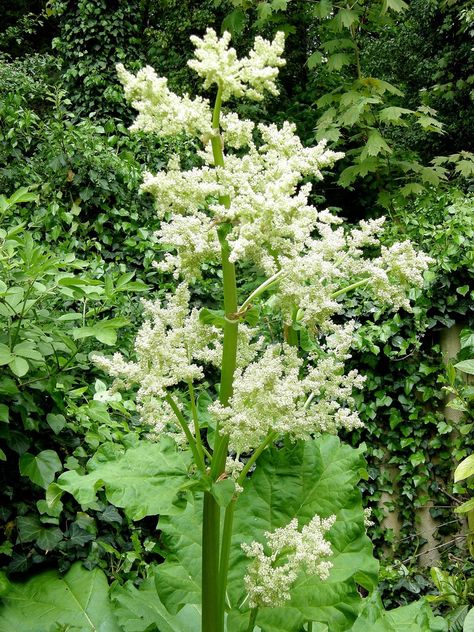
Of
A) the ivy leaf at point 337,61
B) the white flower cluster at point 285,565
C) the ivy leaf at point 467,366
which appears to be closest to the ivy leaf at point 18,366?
the white flower cluster at point 285,565

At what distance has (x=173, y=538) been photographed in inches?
69.7

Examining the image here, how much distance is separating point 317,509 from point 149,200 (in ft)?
13.4

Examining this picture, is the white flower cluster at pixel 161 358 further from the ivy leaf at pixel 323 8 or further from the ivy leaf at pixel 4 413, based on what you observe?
the ivy leaf at pixel 323 8

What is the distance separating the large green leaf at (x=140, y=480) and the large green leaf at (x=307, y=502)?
1.34 ft

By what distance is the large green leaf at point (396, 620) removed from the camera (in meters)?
1.95

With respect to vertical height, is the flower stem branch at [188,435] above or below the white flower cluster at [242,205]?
below

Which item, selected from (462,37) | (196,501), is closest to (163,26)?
(462,37)

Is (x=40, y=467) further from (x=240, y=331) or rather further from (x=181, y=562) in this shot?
(x=240, y=331)

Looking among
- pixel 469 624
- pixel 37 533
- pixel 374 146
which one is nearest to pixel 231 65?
pixel 37 533

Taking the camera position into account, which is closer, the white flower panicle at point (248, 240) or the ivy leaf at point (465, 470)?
the white flower panicle at point (248, 240)

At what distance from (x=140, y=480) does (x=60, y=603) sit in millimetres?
1169

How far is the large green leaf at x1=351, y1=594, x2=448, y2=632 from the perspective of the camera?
195cm

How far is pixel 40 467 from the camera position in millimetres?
2133

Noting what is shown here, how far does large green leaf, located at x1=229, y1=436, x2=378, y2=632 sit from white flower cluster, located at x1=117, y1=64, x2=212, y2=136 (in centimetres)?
96
